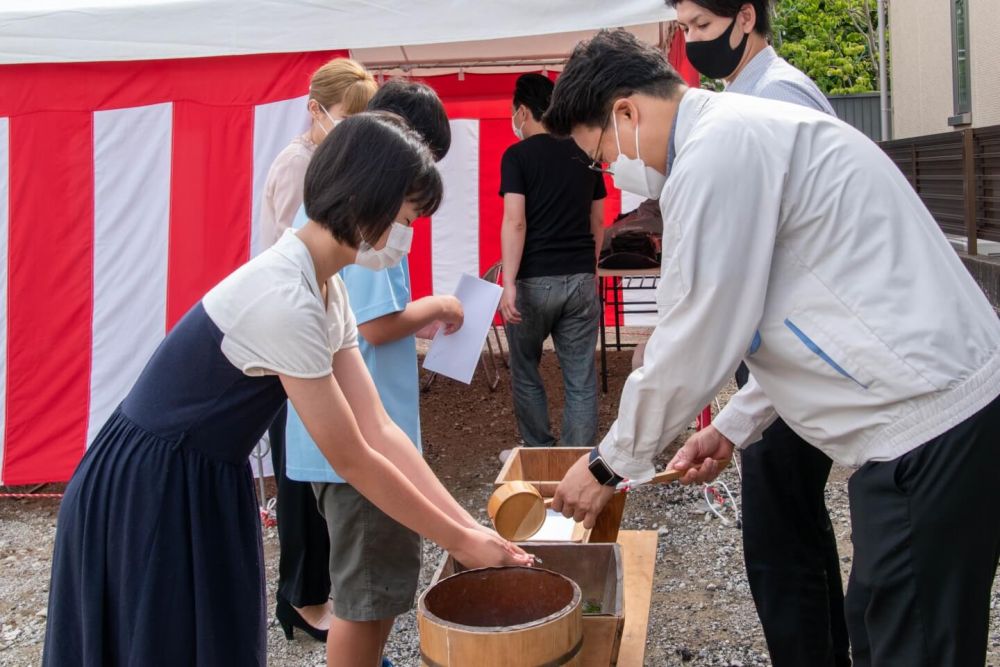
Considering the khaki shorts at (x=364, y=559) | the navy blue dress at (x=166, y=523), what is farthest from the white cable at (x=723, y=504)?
the navy blue dress at (x=166, y=523)

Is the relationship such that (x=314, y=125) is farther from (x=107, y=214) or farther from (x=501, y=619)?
(x=501, y=619)

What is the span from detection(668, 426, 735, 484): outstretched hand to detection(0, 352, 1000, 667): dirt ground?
997mm

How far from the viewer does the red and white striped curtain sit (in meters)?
4.16

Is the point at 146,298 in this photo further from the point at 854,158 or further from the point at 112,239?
the point at 854,158

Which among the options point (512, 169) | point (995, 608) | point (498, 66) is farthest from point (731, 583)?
point (498, 66)

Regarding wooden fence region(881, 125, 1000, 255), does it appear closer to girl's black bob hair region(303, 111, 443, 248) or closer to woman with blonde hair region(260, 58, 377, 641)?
woman with blonde hair region(260, 58, 377, 641)

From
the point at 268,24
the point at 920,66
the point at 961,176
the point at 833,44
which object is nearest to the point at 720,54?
the point at 268,24

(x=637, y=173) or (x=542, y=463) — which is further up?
(x=637, y=173)

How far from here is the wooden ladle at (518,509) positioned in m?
2.06

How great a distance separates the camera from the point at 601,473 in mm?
1752

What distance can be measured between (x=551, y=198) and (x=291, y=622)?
2.08m

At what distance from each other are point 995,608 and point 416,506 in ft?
7.80

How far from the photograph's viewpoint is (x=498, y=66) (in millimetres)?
6305

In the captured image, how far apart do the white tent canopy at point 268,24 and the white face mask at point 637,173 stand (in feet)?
7.71
